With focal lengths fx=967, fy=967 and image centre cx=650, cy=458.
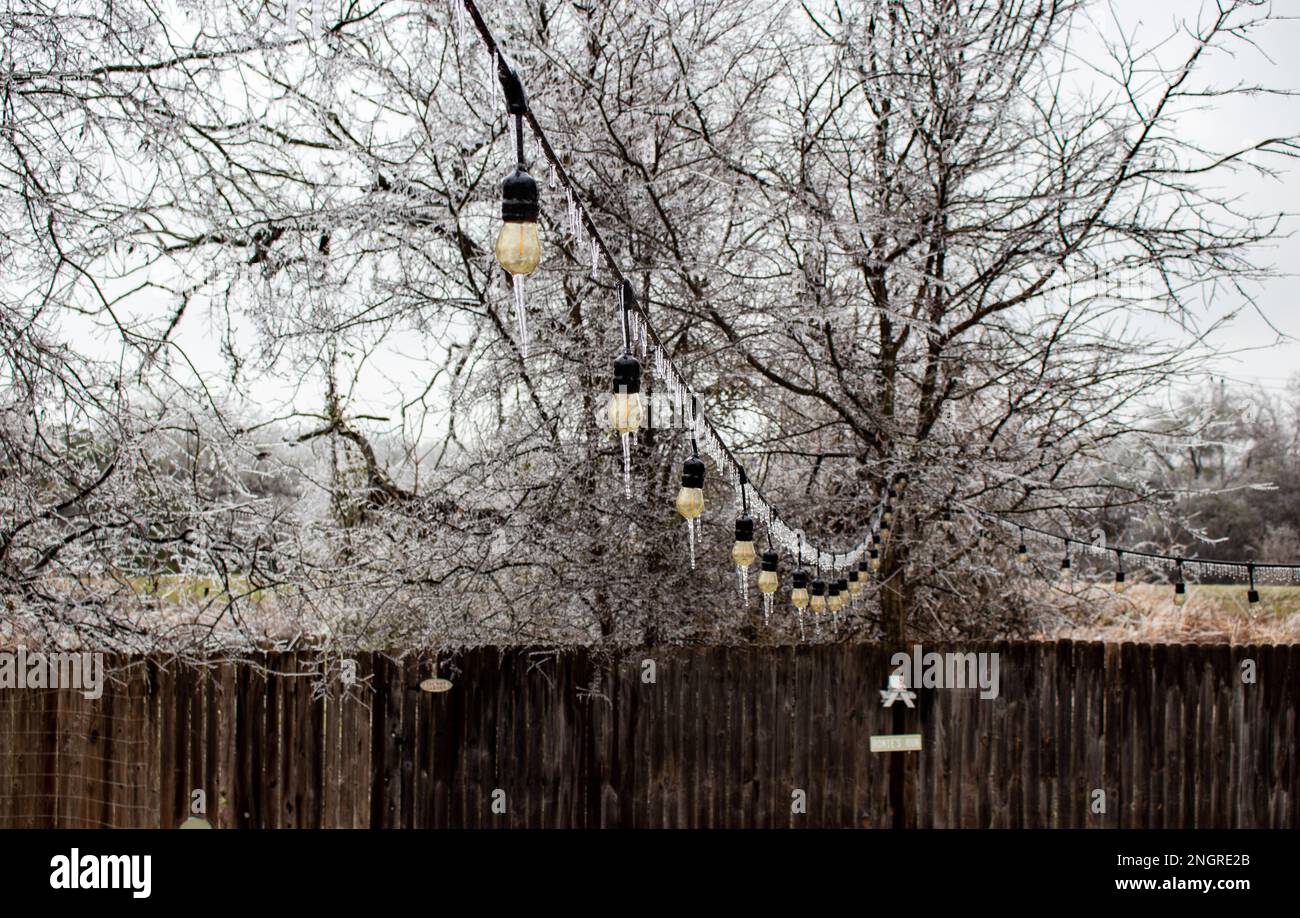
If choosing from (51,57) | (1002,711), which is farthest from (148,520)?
(1002,711)

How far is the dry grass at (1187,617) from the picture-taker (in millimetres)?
8039

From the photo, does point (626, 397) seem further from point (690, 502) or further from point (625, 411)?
point (690, 502)

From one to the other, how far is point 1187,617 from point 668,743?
5.66 metres

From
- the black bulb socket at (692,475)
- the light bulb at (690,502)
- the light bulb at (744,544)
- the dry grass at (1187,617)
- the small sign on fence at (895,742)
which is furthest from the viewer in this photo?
the dry grass at (1187,617)

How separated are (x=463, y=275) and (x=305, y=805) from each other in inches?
132

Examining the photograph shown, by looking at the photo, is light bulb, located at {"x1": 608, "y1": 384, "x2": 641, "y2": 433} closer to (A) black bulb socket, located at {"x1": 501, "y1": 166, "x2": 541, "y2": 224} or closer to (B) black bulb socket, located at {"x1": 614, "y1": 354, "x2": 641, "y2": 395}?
(B) black bulb socket, located at {"x1": 614, "y1": 354, "x2": 641, "y2": 395}

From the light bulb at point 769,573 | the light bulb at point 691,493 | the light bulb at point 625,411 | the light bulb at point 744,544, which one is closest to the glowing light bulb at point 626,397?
the light bulb at point 625,411

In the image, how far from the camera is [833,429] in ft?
21.1

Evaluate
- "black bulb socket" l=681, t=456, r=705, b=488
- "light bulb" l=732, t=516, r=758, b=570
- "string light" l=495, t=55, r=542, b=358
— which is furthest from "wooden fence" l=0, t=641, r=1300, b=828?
"string light" l=495, t=55, r=542, b=358

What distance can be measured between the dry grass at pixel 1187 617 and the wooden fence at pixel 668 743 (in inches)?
62.3

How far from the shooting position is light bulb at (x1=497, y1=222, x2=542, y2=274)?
1683 mm

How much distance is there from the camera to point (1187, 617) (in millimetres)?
8812

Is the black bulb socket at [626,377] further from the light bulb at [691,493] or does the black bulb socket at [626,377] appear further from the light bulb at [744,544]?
the light bulb at [744,544]

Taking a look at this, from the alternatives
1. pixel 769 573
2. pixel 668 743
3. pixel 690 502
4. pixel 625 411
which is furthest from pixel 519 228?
pixel 668 743
